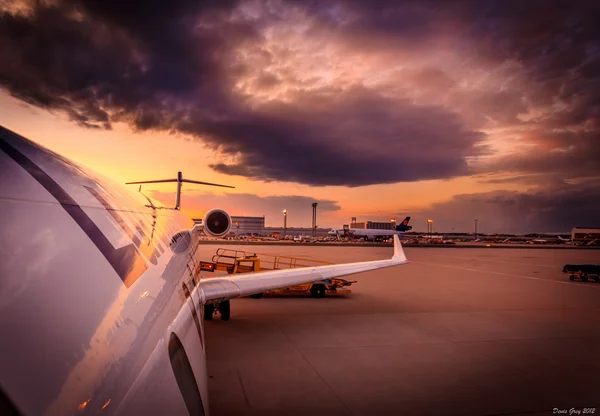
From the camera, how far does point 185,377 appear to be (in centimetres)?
248

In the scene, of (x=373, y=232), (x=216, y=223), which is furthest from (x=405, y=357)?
(x=373, y=232)

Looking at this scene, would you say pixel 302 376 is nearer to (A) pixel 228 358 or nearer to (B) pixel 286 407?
(B) pixel 286 407

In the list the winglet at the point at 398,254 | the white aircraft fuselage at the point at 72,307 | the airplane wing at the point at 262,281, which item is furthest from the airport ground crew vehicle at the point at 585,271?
the white aircraft fuselage at the point at 72,307

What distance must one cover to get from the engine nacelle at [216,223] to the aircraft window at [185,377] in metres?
10.9

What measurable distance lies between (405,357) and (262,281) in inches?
137

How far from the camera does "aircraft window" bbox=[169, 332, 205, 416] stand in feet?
7.61

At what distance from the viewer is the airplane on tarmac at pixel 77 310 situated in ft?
4.77

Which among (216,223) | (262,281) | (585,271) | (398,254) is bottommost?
(585,271)

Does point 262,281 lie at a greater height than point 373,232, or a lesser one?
lesser

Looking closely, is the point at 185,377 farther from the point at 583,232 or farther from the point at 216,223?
the point at 583,232

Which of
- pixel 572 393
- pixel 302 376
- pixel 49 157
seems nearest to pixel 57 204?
pixel 49 157

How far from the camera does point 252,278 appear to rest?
816 cm

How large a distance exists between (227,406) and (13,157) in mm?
4660

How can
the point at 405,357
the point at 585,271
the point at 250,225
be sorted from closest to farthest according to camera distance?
the point at 405,357 → the point at 585,271 → the point at 250,225
